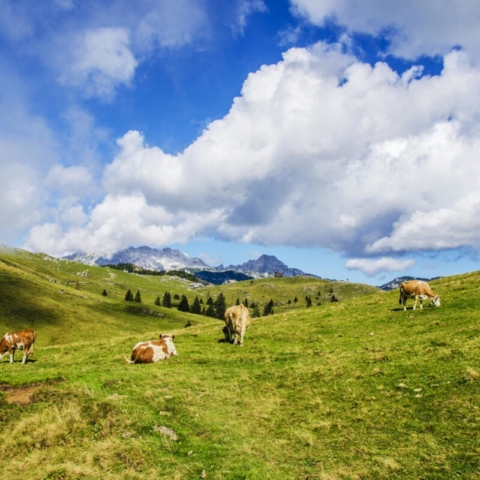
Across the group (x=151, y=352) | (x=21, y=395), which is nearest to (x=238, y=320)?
(x=151, y=352)

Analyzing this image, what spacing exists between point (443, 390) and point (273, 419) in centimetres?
604

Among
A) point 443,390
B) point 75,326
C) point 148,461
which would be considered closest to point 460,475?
point 443,390

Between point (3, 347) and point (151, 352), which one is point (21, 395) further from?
point (3, 347)

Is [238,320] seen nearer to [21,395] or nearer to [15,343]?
[21,395]

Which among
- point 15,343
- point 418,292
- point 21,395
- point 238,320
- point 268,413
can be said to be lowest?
point 21,395

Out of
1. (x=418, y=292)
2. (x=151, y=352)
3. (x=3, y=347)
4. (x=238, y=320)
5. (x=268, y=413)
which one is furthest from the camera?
(x=418, y=292)

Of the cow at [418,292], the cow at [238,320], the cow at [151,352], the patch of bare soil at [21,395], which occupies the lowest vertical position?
the patch of bare soil at [21,395]

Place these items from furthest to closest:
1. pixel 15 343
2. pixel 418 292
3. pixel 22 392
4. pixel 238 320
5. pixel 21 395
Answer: pixel 418 292 < pixel 15 343 < pixel 238 320 < pixel 22 392 < pixel 21 395

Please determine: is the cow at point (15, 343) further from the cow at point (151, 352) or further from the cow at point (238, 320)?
the cow at point (238, 320)

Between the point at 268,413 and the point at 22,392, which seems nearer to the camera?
the point at 268,413

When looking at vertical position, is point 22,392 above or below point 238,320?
below

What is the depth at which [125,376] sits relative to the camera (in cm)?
1781

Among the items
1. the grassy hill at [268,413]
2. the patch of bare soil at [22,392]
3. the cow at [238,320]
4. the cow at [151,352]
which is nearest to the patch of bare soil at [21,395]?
the patch of bare soil at [22,392]

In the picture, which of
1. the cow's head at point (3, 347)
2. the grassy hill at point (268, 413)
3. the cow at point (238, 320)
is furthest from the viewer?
the cow's head at point (3, 347)
